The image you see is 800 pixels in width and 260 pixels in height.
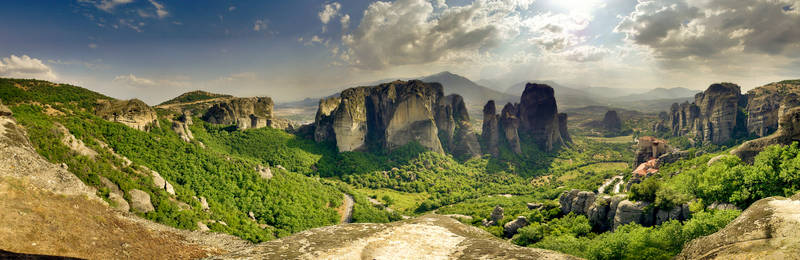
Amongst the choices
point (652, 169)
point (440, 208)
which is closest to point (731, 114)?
point (652, 169)

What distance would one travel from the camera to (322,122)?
9981 cm

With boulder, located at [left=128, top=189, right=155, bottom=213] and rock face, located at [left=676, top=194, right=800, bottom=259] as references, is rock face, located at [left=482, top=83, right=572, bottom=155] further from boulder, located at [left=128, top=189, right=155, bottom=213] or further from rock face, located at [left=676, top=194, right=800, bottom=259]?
rock face, located at [left=676, top=194, right=800, bottom=259]

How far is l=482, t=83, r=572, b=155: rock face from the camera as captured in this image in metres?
119

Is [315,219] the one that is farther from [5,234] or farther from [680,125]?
[680,125]

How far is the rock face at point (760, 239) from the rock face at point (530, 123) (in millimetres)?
110305

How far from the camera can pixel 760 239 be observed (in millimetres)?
6023

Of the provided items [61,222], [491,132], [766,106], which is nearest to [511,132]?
[491,132]

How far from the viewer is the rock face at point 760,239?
18.2ft

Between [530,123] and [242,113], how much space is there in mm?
117342

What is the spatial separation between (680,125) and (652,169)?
118037 millimetres

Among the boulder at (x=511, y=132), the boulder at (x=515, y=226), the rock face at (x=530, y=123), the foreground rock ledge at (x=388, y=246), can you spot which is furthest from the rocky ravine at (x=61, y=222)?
the boulder at (x=511, y=132)

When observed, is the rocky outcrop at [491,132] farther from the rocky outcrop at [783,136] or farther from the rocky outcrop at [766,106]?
the rocky outcrop at [783,136]

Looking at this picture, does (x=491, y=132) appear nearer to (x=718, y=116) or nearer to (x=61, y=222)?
(x=718, y=116)

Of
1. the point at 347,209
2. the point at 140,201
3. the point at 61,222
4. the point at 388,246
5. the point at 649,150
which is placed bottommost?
the point at 347,209
